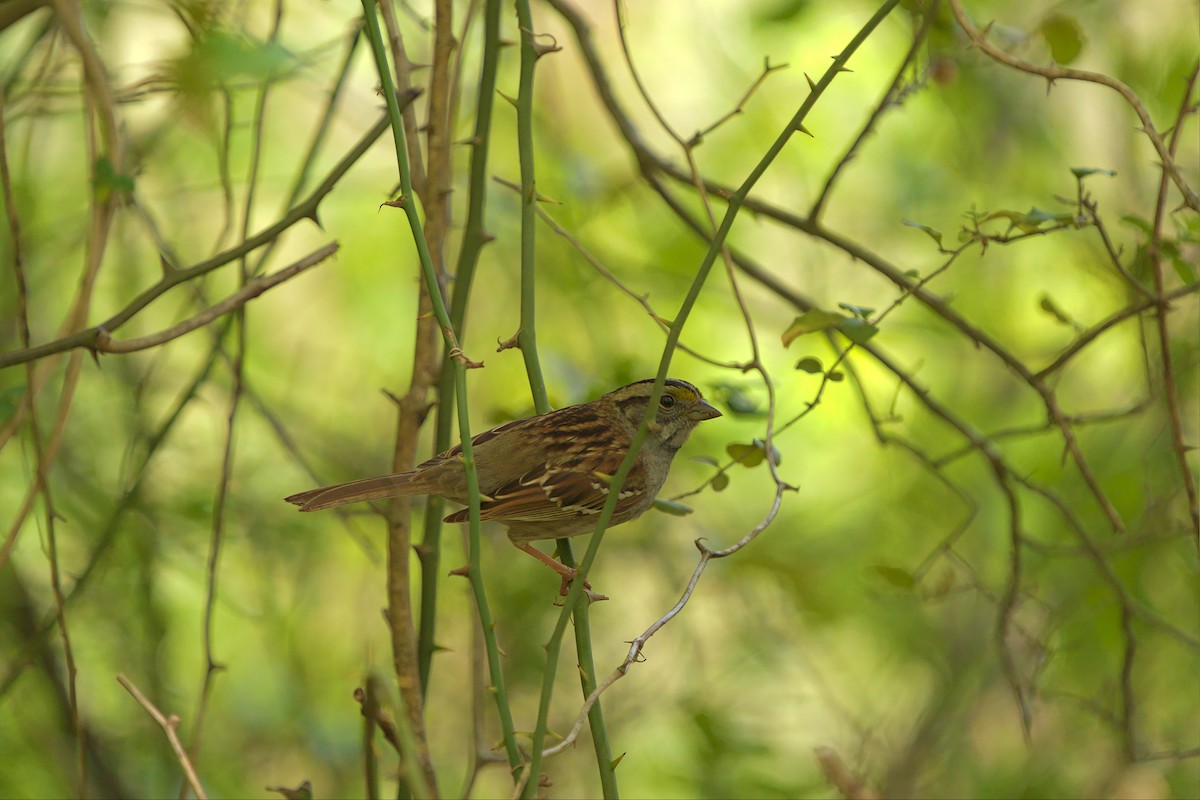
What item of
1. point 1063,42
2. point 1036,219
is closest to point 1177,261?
point 1036,219

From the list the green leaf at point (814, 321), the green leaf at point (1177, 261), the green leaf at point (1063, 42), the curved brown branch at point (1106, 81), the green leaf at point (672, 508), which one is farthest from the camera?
the green leaf at point (1063, 42)

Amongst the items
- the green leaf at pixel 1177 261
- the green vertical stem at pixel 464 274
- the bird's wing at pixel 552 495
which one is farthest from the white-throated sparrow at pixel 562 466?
the green leaf at pixel 1177 261

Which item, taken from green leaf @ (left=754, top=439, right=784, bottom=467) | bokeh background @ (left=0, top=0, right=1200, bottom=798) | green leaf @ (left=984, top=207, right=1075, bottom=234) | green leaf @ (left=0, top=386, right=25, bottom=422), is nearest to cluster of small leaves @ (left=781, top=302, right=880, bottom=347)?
green leaf @ (left=754, top=439, right=784, bottom=467)

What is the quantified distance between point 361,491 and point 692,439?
7.12ft

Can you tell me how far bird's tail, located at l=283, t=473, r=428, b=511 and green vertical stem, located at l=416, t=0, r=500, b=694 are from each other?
0.48 feet

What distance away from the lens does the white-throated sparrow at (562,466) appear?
9.56 feet

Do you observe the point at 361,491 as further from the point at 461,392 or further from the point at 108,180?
the point at 461,392

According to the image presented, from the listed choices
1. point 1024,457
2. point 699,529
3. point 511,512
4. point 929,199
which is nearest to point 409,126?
point 511,512

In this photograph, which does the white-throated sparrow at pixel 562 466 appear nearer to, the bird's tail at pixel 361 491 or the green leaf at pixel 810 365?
the bird's tail at pixel 361 491

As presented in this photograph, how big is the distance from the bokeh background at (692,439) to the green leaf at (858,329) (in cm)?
198

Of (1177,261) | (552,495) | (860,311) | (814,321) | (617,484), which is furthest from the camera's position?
(552,495)

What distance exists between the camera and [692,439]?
4.82 meters

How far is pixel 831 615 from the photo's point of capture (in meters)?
5.05

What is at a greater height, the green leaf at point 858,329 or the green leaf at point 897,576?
the green leaf at point 858,329
